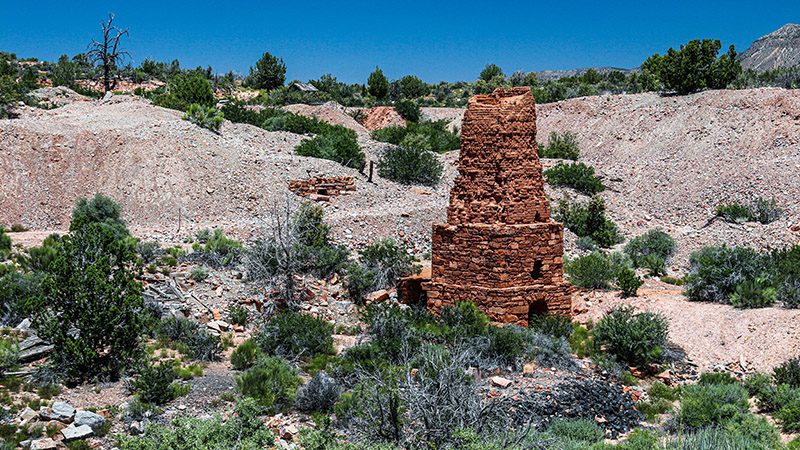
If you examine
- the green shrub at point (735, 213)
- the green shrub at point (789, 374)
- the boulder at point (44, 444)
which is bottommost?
the boulder at point (44, 444)

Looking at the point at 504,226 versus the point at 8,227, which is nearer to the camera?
the point at 504,226

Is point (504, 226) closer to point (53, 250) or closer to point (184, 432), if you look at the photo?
point (184, 432)

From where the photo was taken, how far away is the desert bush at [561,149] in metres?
27.3

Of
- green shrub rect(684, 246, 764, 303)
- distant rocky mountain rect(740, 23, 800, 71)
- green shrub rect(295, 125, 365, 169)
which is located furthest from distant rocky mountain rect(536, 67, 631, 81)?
green shrub rect(684, 246, 764, 303)

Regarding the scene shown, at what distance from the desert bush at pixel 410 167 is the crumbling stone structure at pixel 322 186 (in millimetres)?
2994

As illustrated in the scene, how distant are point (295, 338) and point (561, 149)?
2037 cm

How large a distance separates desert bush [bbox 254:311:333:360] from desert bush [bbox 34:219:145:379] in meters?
1.65

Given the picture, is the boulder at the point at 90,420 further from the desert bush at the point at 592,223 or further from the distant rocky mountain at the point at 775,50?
the distant rocky mountain at the point at 775,50

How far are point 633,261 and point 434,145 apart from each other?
14382 mm

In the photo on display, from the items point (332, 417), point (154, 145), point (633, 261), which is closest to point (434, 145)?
point (154, 145)

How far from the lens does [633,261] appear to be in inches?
590

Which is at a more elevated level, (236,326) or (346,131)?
(346,131)

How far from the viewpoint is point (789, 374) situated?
807 centimetres

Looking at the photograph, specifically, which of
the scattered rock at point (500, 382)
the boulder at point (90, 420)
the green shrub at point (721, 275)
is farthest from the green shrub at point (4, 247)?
the green shrub at point (721, 275)
